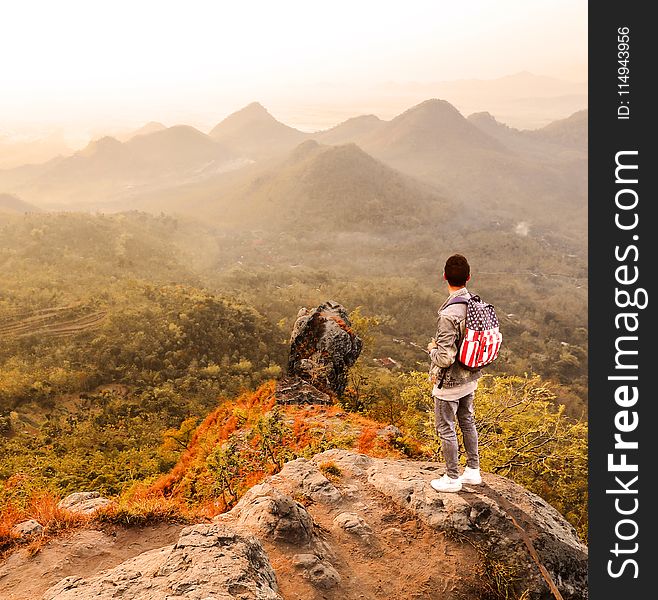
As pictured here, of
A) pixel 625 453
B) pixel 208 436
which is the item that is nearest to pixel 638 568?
pixel 625 453

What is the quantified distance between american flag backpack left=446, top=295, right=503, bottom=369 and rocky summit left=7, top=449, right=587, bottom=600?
1965 millimetres

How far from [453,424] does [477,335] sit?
4.32ft

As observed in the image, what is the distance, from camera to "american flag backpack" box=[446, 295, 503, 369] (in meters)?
4.72

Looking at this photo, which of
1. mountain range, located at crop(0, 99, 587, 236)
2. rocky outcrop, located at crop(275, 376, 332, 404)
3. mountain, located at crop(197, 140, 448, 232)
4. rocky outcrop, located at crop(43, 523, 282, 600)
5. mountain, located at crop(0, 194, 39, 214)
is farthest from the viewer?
mountain range, located at crop(0, 99, 587, 236)

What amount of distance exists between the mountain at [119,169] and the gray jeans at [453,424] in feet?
451

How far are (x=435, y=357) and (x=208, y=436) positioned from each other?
10.7m

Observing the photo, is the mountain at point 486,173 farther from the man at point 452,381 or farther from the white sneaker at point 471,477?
the man at point 452,381

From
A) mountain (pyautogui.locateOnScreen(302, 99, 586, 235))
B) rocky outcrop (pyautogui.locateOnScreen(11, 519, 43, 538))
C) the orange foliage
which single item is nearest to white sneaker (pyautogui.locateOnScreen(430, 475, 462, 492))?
the orange foliage

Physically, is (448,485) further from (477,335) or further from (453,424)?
(477,335)

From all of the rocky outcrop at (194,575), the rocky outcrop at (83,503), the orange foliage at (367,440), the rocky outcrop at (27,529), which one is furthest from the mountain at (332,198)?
the rocky outcrop at (194,575)

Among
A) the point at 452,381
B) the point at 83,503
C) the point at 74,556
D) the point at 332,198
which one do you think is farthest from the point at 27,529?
the point at 332,198

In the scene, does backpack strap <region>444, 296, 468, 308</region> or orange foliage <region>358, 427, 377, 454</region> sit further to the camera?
orange foliage <region>358, 427, 377, 454</region>

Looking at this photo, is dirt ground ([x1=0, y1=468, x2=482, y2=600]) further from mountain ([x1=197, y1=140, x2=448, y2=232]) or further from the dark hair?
mountain ([x1=197, y1=140, x2=448, y2=232])

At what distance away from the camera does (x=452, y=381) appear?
197 inches
